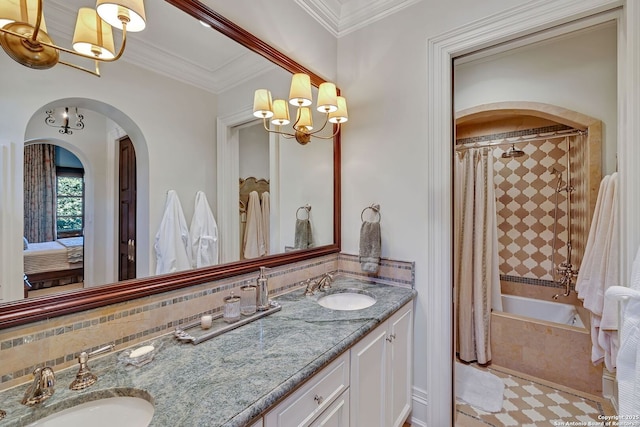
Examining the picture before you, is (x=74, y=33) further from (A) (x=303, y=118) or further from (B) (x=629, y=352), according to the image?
(B) (x=629, y=352)

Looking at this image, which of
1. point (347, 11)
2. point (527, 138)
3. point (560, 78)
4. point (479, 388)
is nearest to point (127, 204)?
point (347, 11)

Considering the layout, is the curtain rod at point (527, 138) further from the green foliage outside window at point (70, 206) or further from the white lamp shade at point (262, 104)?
the green foliage outside window at point (70, 206)

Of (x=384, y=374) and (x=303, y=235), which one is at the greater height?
(x=303, y=235)

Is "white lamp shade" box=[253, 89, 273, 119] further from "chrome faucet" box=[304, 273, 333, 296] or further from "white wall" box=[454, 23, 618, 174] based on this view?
"white wall" box=[454, 23, 618, 174]

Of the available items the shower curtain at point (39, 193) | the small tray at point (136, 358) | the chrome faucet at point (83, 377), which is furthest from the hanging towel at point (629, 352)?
the shower curtain at point (39, 193)

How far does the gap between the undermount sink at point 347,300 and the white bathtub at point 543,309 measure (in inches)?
84.3

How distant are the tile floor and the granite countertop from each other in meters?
1.30

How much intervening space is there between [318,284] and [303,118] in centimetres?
106

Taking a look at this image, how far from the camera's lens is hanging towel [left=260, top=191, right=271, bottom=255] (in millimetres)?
1601

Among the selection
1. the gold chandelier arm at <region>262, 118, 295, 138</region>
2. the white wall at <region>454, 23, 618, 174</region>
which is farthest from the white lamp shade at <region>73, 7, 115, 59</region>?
the white wall at <region>454, 23, 618, 174</region>

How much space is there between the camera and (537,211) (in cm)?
288

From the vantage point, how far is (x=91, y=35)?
35.4 inches

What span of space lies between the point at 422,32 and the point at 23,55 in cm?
186

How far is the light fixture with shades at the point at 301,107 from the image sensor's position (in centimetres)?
153
